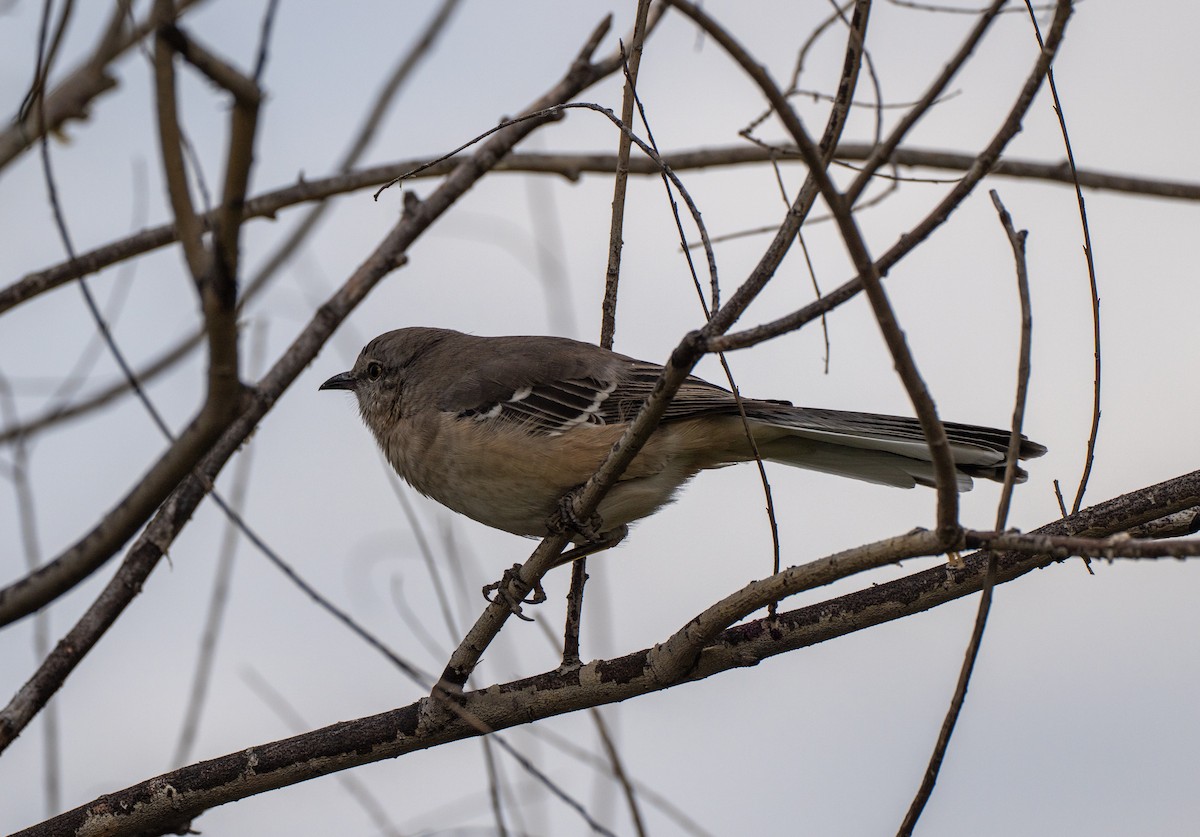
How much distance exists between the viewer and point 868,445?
4125mm

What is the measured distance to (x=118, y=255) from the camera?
15.7ft

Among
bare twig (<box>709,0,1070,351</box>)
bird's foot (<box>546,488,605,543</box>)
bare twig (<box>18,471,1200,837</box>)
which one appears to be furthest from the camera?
bird's foot (<box>546,488,605,543</box>)

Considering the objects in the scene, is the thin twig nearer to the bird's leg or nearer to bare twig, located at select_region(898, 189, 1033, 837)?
the bird's leg

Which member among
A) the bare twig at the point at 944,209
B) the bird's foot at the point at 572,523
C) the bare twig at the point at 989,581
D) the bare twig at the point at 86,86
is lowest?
the bare twig at the point at 989,581

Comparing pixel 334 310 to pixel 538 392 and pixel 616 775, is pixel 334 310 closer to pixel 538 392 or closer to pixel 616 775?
pixel 538 392

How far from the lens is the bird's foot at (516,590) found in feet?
12.0

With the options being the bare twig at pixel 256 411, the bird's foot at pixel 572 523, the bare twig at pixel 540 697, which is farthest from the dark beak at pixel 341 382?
the bare twig at pixel 540 697

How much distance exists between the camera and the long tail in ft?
12.1

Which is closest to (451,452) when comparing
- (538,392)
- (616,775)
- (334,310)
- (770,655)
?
(538,392)

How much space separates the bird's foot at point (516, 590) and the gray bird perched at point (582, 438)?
240 millimetres

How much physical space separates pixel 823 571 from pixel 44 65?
6.80 feet

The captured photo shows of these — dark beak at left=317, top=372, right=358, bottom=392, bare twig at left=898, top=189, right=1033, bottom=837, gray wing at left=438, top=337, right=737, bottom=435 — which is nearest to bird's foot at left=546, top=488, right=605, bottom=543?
gray wing at left=438, top=337, right=737, bottom=435

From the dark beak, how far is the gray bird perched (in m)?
0.81

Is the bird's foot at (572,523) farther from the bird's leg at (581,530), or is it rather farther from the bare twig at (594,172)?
the bare twig at (594,172)
